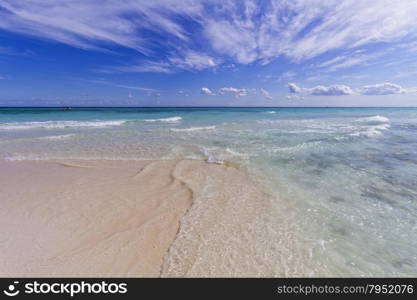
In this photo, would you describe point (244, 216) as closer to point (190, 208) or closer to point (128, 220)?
point (190, 208)

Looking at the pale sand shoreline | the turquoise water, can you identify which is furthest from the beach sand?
the turquoise water

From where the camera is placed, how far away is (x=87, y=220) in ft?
12.8

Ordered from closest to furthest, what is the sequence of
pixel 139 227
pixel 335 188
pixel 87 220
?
pixel 139 227 < pixel 87 220 < pixel 335 188

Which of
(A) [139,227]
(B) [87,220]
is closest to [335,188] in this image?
(A) [139,227]

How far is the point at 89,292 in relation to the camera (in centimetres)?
252

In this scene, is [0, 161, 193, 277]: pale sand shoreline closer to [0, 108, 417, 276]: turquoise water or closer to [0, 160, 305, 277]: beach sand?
[0, 160, 305, 277]: beach sand

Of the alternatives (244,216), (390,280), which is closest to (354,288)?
(390,280)

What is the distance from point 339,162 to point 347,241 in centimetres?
512

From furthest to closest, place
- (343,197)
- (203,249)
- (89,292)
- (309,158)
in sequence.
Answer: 1. (309,158)
2. (343,197)
3. (203,249)
4. (89,292)

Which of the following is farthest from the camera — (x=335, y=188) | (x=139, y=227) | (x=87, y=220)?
(x=335, y=188)

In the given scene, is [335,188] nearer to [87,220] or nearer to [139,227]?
[139,227]

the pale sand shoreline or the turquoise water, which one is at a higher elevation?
the pale sand shoreline

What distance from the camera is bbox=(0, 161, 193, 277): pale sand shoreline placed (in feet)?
9.29

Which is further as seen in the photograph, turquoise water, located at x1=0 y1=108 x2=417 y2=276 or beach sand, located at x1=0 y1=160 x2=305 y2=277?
turquoise water, located at x1=0 y1=108 x2=417 y2=276
